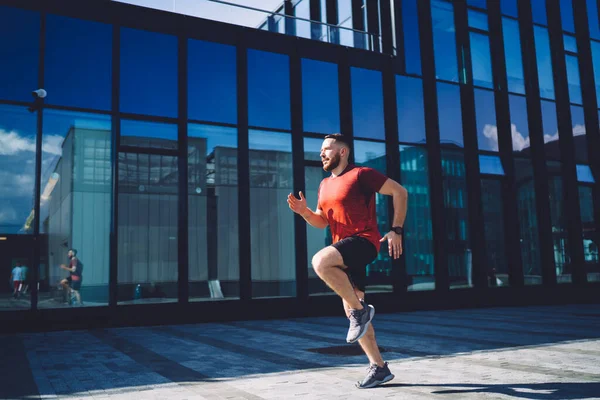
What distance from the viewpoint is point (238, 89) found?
1263cm

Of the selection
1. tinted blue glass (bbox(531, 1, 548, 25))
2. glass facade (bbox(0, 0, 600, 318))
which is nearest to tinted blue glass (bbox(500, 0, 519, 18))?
glass facade (bbox(0, 0, 600, 318))

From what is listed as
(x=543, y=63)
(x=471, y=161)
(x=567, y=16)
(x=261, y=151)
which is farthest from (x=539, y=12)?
(x=261, y=151)

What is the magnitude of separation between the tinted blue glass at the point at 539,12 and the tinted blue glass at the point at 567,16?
818 mm

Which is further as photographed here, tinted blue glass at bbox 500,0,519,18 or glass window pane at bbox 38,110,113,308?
tinted blue glass at bbox 500,0,519,18

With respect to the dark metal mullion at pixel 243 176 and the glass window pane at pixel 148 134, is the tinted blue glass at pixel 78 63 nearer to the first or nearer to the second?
the glass window pane at pixel 148 134

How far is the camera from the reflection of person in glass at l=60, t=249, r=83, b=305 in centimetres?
1030

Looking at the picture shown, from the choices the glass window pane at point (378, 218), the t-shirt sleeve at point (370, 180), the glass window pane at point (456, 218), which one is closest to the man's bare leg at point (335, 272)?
the t-shirt sleeve at point (370, 180)

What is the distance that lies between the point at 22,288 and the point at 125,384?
19.6ft

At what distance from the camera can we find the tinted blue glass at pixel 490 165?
1576cm

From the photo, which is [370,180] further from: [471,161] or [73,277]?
[471,161]

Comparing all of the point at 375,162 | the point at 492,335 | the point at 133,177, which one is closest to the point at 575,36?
the point at 375,162

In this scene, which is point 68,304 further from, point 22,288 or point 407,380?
point 407,380

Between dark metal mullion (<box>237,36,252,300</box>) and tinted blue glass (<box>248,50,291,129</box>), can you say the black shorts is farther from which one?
tinted blue glass (<box>248,50,291,129</box>)

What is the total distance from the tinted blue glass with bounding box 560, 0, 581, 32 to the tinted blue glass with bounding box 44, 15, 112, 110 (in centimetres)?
1535
